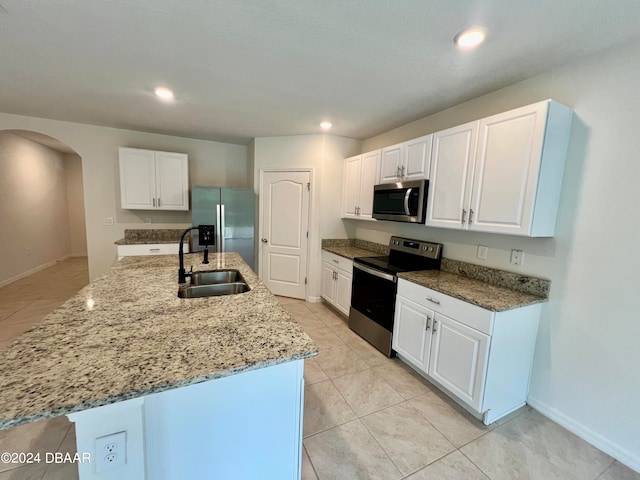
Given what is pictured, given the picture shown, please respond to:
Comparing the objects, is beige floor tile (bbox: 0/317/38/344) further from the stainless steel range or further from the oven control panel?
the oven control panel

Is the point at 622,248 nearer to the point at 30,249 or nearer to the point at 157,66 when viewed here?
the point at 157,66

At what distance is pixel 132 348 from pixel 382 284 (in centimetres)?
209

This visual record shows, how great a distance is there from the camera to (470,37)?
156cm

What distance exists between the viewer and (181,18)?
1514mm

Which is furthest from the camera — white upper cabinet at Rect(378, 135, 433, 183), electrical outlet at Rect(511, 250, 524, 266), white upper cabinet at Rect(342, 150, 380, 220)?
white upper cabinet at Rect(342, 150, 380, 220)

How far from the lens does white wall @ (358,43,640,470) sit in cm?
157

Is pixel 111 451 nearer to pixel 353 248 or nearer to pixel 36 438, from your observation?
pixel 36 438

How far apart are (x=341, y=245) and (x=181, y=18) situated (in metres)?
3.03

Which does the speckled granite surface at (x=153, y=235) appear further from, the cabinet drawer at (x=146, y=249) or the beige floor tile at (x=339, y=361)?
the beige floor tile at (x=339, y=361)

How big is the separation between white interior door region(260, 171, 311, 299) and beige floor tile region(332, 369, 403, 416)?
189cm

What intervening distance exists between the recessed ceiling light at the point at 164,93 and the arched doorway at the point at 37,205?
2969 mm

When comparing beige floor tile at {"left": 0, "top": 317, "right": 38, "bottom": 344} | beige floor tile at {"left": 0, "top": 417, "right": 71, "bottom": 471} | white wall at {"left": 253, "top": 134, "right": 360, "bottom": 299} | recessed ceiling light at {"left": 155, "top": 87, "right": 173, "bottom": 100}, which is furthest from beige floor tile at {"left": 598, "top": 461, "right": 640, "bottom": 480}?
beige floor tile at {"left": 0, "top": 317, "right": 38, "bottom": 344}

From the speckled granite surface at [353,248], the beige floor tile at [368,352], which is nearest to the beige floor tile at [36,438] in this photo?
the beige floor tile at [368,352]

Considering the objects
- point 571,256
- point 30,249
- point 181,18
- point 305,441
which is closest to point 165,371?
point 305,441
